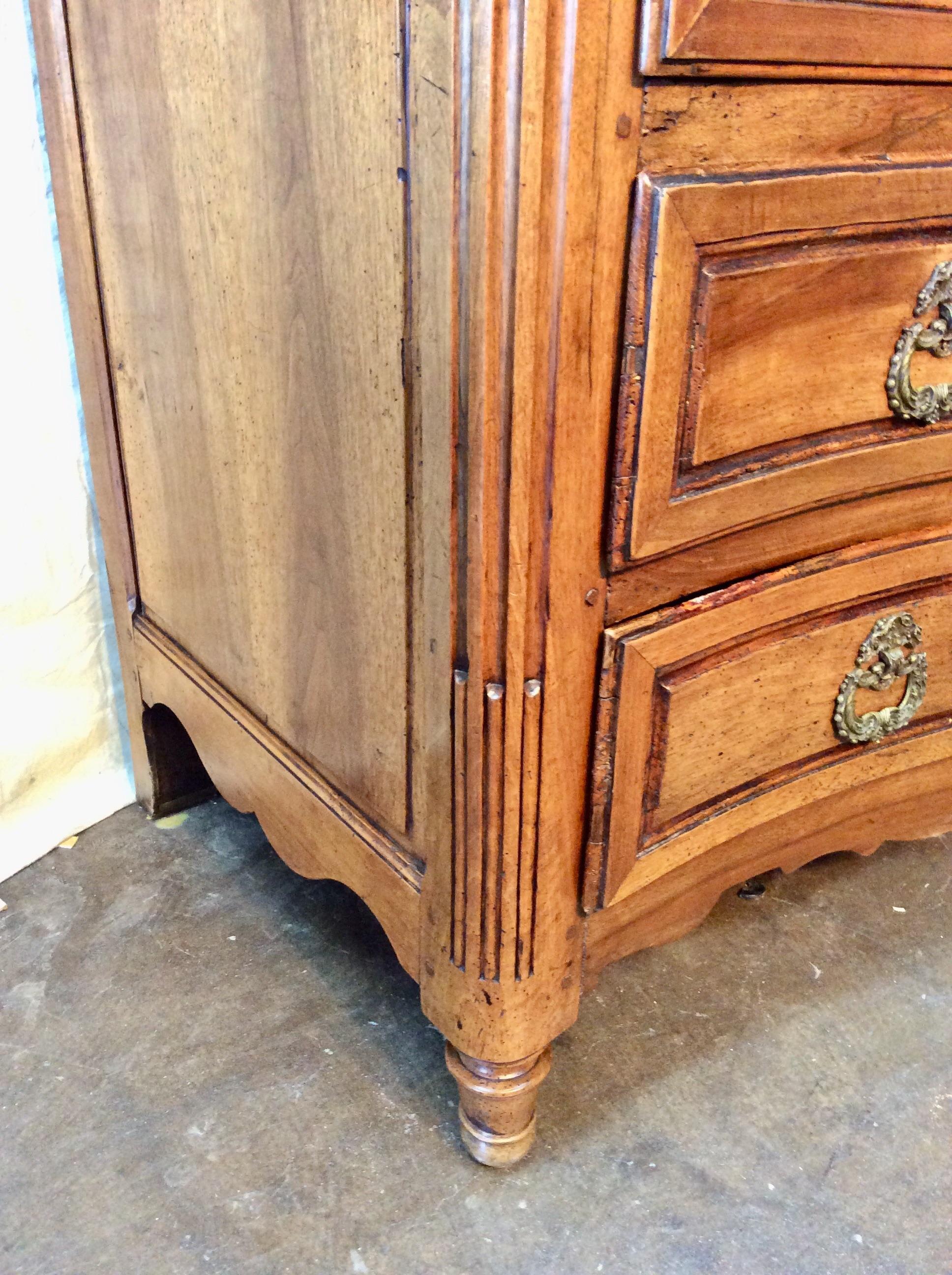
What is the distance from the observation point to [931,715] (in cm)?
95

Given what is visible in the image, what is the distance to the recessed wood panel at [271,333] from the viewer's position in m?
0.66

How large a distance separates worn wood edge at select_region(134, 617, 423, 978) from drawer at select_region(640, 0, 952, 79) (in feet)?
1.79

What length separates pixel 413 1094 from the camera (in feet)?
3.00

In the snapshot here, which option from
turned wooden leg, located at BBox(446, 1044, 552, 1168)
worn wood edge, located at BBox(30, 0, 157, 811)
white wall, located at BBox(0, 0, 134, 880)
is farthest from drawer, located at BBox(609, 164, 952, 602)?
white wall, located at BBox(0, 0, 134, 880)

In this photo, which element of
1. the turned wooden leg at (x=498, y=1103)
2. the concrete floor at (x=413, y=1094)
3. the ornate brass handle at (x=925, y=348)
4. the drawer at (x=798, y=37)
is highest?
the drawer at (x=798, y=37)

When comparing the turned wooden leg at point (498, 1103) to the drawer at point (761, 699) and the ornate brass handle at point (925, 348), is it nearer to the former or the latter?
the drawer at point (761, 699)

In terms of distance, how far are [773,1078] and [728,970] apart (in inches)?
5.1

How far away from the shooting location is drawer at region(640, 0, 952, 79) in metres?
0.56

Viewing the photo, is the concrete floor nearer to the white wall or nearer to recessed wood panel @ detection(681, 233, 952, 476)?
the white wall

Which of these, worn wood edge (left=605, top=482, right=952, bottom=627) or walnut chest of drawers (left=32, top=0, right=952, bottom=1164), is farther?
worn wood edge (left=605, top=482, right=952, bottom=627)

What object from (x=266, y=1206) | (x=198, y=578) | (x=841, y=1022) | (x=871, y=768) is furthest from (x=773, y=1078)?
(x=198, y=578)

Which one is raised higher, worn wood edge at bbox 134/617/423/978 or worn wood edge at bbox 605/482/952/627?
worn wood edge at bbox 605/482/952/627

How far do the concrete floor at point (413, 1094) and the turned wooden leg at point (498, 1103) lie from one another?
22 millimetres

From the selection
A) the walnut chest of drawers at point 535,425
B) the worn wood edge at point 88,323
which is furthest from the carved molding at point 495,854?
the worn wood edge at point 88,323
